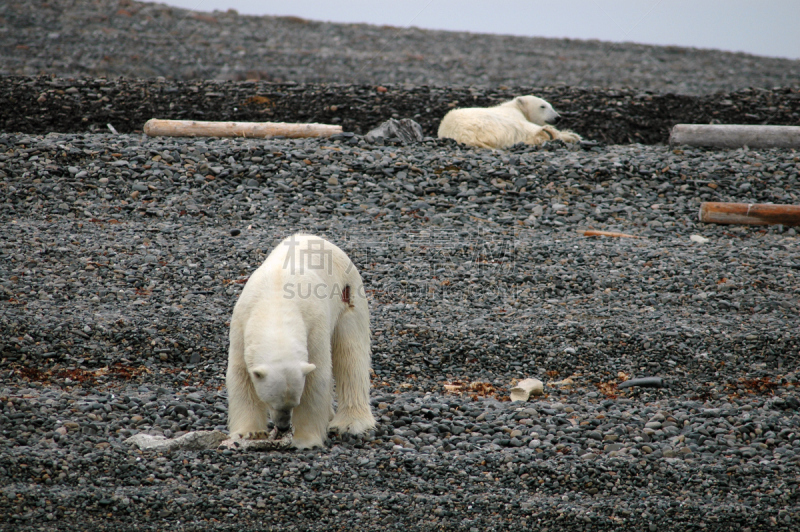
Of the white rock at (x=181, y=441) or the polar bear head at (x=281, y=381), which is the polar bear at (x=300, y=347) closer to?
the polar bear head at (x=281, y=381)

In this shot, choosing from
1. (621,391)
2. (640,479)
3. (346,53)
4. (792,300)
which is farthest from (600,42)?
(640,479)

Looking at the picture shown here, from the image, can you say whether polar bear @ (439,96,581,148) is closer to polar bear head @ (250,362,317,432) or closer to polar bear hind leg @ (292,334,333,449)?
polar bear hind leg @ (292,334,333,449)

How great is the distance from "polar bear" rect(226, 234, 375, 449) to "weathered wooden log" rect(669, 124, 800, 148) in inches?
339

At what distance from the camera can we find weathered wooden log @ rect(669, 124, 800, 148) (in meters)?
11.0

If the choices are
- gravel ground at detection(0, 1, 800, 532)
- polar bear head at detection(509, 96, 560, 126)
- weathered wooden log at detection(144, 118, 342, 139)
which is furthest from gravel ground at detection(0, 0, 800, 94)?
weathered wooden log at detection(144, 118, 342, 139)

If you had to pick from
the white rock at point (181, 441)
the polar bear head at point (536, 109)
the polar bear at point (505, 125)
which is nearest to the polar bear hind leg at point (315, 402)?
the white rock at point (181, 441)

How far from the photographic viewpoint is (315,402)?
4.05 m

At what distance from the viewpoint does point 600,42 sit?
2405cm

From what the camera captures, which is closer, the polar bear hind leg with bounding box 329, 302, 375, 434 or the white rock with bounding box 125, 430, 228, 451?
the white rock with bounding box 125, 430, 228, 451

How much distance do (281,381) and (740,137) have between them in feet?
33.3

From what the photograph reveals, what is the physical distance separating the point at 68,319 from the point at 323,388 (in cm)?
324

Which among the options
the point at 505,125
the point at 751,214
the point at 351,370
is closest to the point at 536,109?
the point at 505,125

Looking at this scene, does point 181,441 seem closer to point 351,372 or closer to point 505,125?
point 351,372

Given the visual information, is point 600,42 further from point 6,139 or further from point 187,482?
point 187,482
